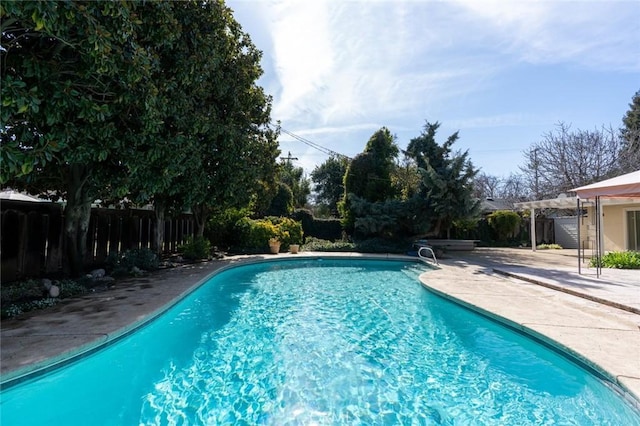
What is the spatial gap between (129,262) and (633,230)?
20039 millimetres

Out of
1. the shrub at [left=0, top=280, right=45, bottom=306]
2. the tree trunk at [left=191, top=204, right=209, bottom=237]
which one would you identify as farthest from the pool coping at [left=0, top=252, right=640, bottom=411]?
the tree trunk at [left=191, top=204, right=209, bottom=237]

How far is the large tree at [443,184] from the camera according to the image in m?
15.8

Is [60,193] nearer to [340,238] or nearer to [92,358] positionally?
[92,358]

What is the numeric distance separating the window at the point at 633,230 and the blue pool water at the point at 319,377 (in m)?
14.0

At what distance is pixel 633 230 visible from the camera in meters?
15.3

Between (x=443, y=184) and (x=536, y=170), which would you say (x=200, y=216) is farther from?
(x=536, y=170)

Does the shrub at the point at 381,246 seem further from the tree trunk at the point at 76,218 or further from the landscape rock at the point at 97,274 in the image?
the tree trunk at the point at 76,218

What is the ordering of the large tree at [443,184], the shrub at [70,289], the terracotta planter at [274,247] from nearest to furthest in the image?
the shrub at [70,289]
the large tree at [443,184]
the terracotta planter at [274,247]

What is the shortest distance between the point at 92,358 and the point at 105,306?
1.85m

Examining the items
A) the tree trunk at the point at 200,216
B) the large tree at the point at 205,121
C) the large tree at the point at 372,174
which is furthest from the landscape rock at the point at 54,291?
the large tree at the point at 372,174

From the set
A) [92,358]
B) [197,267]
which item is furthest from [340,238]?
[92,358]

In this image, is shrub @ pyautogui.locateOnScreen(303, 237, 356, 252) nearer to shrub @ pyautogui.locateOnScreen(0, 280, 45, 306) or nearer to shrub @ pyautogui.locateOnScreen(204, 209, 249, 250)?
shrub @ pyautogui.locateOnScreen(204, 209, 249, 250)

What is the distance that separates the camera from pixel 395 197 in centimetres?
1978

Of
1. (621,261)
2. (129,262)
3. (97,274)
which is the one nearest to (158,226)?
(129,262)
